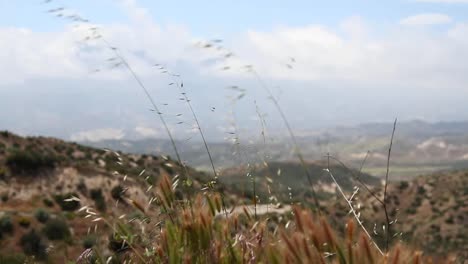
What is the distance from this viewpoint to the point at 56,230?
11.4 metres

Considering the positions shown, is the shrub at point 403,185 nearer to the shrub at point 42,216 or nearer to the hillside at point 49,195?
the hillside at point 49,195

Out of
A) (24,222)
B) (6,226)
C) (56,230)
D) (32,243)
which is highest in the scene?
(32,243)

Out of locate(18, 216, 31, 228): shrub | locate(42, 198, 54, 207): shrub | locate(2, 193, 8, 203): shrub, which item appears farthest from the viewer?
locate(2, 193, 8, 203): shrub

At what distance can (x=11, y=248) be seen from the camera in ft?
32.9

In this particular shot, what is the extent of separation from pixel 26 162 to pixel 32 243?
17.2m

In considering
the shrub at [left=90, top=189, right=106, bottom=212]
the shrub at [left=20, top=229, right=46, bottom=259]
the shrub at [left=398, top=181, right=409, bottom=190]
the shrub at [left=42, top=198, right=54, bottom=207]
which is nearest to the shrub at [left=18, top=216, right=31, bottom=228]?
the shrub at [left=20, top=229, right=46, bottom=259]

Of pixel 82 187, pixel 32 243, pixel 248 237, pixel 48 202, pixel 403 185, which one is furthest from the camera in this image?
pixel 403 185

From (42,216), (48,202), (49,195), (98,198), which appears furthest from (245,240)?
(98,198)

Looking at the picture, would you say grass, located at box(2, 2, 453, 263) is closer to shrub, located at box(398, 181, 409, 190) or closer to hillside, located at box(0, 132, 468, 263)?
hillside, located at box(0, 132, 468, 263)

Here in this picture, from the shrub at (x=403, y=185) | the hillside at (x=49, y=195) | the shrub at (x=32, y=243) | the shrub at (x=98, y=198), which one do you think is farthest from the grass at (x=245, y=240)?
the shrub at (x=403, y=185)

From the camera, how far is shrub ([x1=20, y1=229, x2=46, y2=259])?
964 cm

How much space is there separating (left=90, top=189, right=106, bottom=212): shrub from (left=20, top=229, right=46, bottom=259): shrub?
12.4 metres

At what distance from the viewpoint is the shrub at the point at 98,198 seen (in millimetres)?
23269

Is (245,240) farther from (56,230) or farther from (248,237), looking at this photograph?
(56,230)
